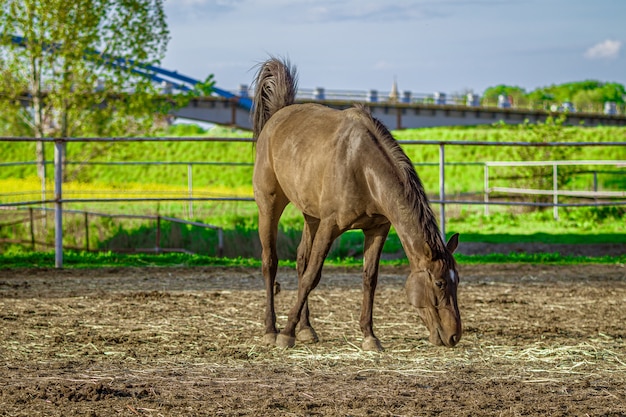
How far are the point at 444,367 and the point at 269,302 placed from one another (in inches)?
67.2

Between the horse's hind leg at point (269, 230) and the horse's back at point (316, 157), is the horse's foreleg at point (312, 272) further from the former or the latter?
the horse's hind leg at point (269, 230)

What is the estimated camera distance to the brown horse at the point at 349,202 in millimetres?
5070

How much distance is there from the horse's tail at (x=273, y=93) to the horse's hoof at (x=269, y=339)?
5.94 ft

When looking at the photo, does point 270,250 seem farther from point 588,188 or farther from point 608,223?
point 588,188

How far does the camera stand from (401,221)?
5246mm

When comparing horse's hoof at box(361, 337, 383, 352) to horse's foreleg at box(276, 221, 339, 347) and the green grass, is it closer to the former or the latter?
horse's foreleg at box(276, 221, 339, 347)

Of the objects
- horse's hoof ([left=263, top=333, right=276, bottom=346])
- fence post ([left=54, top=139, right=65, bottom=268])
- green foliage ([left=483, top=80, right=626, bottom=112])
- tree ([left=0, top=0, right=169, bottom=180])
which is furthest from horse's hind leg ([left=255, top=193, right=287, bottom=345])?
green foliage ([left=483, top=80, right=626, bottom=112])

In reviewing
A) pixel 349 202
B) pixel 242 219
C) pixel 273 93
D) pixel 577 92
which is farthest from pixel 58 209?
pixel 577 92

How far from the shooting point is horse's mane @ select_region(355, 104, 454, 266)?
507 cm

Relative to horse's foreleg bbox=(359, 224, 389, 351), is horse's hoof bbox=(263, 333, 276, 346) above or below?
below

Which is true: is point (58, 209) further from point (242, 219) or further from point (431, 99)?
point (431, 99)

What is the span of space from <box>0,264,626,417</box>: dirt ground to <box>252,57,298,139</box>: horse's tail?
5.57 feet

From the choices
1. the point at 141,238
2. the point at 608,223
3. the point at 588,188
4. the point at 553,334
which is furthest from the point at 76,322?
Answer: the point at 588,188

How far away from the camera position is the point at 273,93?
7121 millimetres
